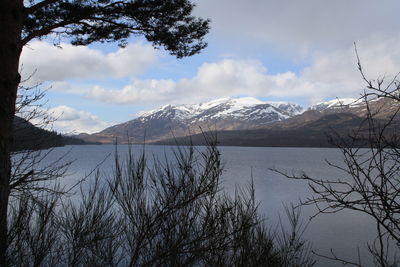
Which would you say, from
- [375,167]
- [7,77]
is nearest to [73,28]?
[7,77]

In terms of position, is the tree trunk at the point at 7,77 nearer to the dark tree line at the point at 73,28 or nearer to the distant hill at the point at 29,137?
the dark tree line at the point at 73,28

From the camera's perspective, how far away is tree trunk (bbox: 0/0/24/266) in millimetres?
5215

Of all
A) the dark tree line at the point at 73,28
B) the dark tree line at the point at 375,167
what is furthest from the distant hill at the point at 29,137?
the dark tree line at the point at 375,167

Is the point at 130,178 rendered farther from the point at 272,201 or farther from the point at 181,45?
the point at 272,201

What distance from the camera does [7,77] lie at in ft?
17.5

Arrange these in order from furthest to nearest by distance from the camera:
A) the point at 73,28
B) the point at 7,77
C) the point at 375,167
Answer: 1. the point at 73,28
2. the point at 7,77
3. the point at 375,167

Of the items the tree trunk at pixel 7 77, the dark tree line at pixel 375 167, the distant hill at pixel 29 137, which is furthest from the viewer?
the distant hill at pixel 29 137

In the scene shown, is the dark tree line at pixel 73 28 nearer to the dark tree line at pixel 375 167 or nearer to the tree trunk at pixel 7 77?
the tree trunk at pixel 7 77

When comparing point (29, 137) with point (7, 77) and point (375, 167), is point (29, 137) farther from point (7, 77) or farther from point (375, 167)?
point (375, 167)

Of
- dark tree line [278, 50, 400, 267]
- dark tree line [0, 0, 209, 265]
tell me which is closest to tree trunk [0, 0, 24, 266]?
dark tree line [0, 0, 209, 265]

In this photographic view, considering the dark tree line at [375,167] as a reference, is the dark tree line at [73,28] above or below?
above

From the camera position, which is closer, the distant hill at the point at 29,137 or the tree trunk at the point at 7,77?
the tree trunk at the point at 7,77

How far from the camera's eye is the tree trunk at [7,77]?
5.21 metres

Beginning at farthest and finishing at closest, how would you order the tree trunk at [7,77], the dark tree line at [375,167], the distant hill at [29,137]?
the distant hill at [29,137] → the tree trunk at [7,77] → the dark tree line at [375,167]
